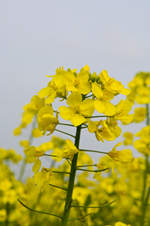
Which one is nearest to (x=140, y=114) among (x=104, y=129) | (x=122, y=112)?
(x=122, y=112)

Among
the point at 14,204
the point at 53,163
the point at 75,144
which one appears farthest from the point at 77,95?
the point at 53,163

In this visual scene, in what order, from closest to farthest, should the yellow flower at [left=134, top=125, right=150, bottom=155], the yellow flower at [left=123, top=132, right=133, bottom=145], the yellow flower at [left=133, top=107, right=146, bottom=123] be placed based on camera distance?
the yellow flower at [left=134, top=125, right=150, bottom=155] → the yellow flower at [left=133, top=107, right=146, bottom=123] → the yellow flower at [left=123, top=132, right=133, bottom=145]

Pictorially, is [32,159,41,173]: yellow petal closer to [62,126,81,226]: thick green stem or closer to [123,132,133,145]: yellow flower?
[62,126,81,226]: thick green stem

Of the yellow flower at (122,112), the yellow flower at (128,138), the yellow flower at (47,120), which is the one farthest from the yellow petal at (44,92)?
the yellow flower at (128,138)

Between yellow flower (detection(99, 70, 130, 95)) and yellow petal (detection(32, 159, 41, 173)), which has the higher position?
yellow flower (detection(99, 70, 130, 95))

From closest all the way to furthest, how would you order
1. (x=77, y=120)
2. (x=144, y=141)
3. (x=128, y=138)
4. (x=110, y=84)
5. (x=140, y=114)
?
1. (x=77, y=120)
2. (x=110, y=84)
3. (x=144, y=141)
4. (x=140, y=114)
5. (x=128, y=138)

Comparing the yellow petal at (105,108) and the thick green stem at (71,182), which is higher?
the yellow petal at (105,108)

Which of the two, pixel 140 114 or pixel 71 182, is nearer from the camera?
pixel 71 182

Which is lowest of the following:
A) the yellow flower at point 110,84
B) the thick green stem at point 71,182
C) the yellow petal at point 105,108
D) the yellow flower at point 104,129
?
the thick green stem at point 71,182

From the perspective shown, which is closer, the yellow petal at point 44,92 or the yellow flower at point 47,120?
the yellow flower at point 47,120

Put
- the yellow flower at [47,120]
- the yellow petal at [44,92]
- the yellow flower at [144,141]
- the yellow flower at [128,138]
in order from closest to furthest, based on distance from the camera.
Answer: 1. the yellow flower at [47,120]
2. the yellow petal at [44,92]
3. the yellow flower at [144,141]
4. the yellow flower at [128,138]

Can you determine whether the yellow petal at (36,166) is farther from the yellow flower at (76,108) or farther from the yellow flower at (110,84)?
the yellow flower at (110,84)

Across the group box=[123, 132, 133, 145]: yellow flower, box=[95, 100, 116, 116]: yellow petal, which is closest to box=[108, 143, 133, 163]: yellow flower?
box=[95, 100, 116, 116]: yellow petal

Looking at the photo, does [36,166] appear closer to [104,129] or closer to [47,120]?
[47,120]
